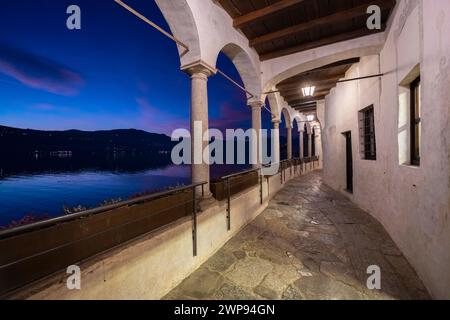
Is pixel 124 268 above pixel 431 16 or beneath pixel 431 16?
beneath

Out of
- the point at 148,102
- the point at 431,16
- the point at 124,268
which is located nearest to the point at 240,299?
the point at 124,268

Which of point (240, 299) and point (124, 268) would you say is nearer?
point (124, 268)

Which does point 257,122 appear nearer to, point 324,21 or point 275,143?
point 275,143

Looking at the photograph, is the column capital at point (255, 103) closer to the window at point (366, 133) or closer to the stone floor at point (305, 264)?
the window at point (366, 133)

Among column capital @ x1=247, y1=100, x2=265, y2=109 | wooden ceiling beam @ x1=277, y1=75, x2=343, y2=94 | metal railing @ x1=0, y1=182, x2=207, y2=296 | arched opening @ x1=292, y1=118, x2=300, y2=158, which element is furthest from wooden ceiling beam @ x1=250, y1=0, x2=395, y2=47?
arched opening @ x1=292, y1=118, x2=300, y2=158

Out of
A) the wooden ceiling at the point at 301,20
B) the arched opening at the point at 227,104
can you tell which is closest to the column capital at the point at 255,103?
the wooden ceiling at the point at 301,20

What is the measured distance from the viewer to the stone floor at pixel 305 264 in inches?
87.8

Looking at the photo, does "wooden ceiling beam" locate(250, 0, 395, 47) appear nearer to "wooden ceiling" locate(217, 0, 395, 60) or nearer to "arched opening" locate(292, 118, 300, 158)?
"wooden ceiling" locate(217, 0, 395, 60)

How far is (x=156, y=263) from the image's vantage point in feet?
7.01

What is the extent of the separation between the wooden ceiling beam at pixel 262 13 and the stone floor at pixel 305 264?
13.9 ft

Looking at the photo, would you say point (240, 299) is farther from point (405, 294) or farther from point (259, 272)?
point (405, 294)

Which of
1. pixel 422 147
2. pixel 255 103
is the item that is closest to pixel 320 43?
pixel 255 103

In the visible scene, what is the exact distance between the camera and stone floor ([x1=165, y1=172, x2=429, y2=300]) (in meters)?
2.23

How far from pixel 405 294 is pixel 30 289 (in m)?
3.43
